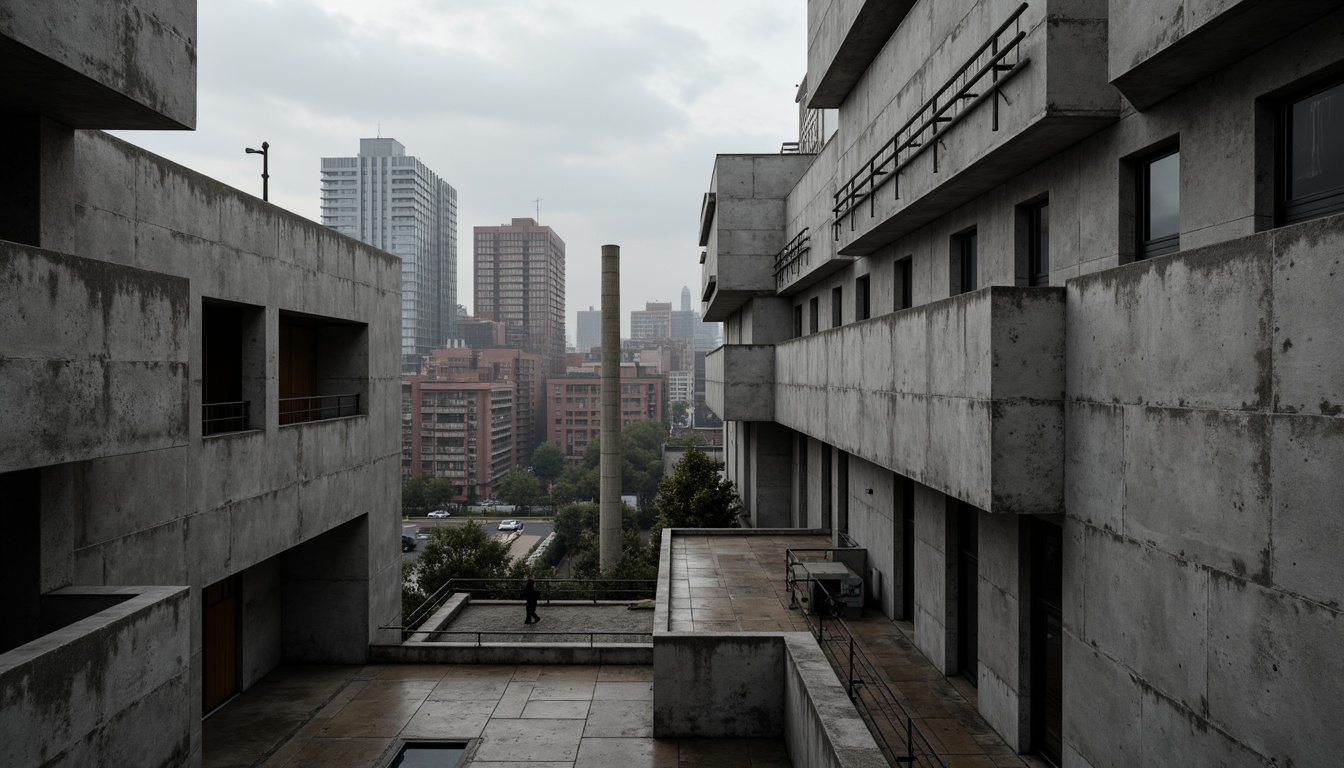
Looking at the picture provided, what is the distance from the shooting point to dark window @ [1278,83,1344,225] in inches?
275

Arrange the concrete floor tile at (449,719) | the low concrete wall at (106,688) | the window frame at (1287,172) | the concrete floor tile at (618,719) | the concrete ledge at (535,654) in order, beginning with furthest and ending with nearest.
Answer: the concrete ledge at (535,654)
the concrete floor tile at (449,719)
the concrete floor tile at (618,719)
the low concrete wall at (106,688)
the window frame at (1287,172)

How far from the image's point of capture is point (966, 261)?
15.1m

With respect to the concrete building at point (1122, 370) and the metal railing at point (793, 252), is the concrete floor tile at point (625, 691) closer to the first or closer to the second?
the concrete building at point (1122, 370)

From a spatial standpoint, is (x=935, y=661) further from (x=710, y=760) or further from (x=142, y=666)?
(x=142, y=666)

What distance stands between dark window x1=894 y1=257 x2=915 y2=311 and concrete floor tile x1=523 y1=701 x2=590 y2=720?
37.1 feet

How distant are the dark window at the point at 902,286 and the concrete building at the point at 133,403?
13.1m

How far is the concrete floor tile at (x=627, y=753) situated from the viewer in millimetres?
14617

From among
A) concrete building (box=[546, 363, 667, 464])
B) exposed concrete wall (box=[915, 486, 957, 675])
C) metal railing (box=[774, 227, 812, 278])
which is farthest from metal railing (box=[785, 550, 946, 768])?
concrete building (box=[546, 363, 667, 464])

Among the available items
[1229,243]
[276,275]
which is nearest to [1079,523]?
[1229,243]

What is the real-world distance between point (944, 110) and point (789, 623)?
10091 millimetres

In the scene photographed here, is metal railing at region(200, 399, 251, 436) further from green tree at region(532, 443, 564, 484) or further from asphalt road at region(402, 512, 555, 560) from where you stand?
green tree at region(532, 443, 564, 484)

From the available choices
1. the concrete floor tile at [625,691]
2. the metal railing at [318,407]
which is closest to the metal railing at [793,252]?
the concrete floor tile at [625,691]

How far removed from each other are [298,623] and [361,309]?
8.11m

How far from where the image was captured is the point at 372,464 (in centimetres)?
2144
